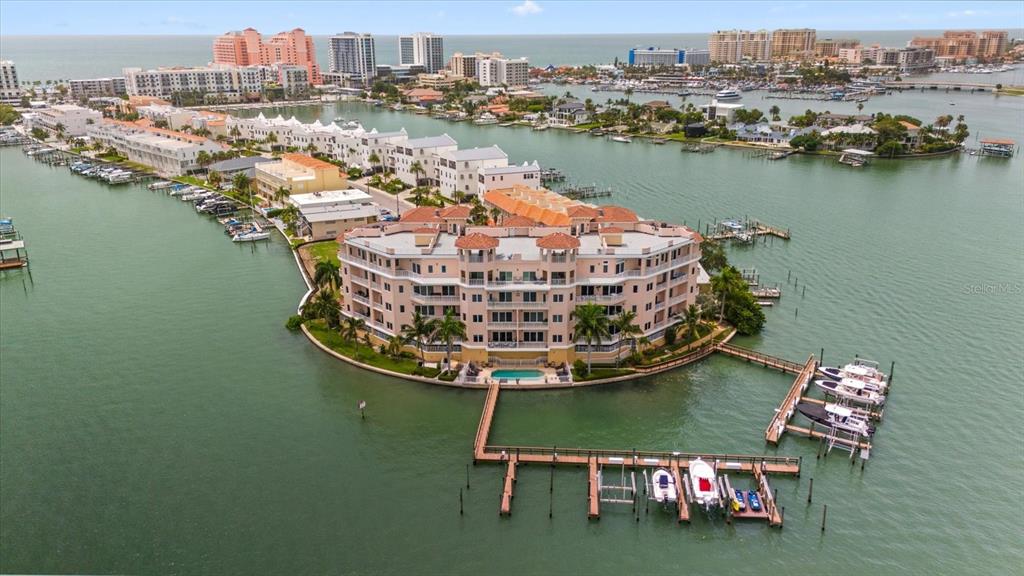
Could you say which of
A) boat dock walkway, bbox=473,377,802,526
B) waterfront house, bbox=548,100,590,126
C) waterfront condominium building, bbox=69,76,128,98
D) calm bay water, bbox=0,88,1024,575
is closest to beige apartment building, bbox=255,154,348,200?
calm bay water, bbox=0,88,1024,575

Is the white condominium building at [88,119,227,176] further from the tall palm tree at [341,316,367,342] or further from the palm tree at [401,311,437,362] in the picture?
the palm tree at [401,311,437,362]

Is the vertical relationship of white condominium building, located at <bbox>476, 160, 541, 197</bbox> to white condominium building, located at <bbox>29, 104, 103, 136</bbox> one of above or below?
below

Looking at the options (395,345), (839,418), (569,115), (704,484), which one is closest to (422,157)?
→ (395,345)

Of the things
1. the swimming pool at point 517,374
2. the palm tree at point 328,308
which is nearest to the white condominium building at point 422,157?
the palm tree at point 328,308

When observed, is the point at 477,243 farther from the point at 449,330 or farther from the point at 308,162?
the point at 308,162

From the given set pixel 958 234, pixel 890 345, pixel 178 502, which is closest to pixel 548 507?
pixel 178 502

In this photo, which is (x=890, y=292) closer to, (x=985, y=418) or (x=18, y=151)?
(x=985, y=418)

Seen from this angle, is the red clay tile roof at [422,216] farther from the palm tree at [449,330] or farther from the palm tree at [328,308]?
the palm tree at [449,330]
